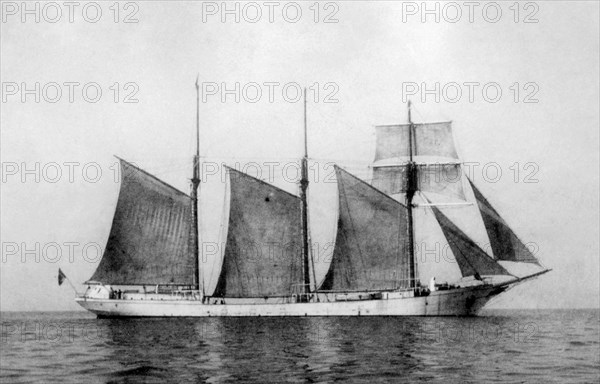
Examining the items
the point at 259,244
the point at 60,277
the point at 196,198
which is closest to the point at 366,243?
the point at 259,244

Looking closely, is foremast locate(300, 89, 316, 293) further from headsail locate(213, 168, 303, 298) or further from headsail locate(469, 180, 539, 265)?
headsail locate(469, 180, 539, 265)

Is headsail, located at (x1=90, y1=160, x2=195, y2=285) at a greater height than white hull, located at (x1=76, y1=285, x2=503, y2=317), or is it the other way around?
headsail, located at (x1=90, y1=160, x2=195, y2=285)

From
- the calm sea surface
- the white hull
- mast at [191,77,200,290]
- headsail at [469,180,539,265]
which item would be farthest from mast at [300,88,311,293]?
the calm sea surface

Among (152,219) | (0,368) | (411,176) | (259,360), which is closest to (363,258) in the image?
(411,176)

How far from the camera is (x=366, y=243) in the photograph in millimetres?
61938

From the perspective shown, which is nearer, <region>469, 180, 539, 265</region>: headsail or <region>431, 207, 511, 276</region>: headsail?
<region>469, 180, 539, 265</region>: headsail

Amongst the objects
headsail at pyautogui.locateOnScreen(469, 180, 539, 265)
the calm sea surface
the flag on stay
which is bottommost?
the calm sea surface

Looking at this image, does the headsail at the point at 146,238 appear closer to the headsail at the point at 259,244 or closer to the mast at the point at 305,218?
the headsail at the point at 259,244

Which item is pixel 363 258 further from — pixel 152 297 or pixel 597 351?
pixel 597 351

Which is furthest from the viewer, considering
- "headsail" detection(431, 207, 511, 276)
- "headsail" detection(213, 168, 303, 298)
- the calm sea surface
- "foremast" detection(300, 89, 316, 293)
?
"foremast" detection(300, 89, 316, 293)

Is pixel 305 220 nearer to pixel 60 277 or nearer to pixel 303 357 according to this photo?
pixel 60 277

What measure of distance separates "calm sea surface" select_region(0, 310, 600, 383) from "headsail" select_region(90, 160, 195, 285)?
1393 cm

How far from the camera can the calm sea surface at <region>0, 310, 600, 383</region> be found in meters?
24.0

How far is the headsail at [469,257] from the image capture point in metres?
58.5
